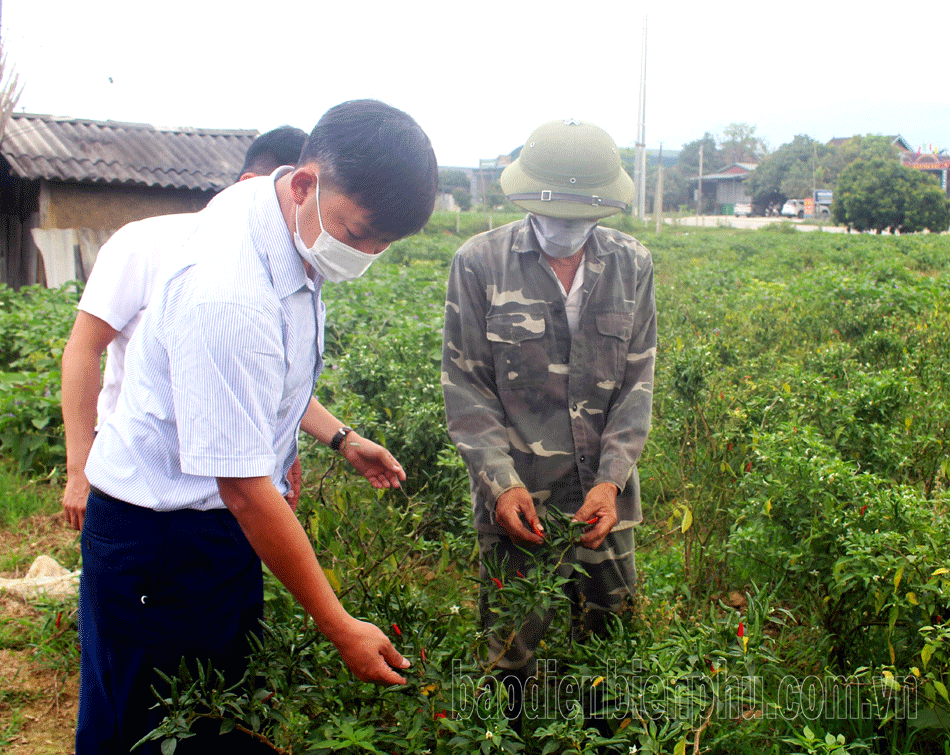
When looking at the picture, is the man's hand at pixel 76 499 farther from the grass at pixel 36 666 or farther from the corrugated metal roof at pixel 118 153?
the corrugated metal roof at pixel 118 153

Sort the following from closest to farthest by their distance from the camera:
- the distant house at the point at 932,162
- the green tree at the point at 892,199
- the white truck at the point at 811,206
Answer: the green tree at the point at 892,199 → the distant house at the point at 932,162 → the white truck at the point at 811,206

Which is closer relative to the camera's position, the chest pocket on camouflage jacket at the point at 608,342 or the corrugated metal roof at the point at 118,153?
the chest pocket on camouflage jacket at the point at 608,342

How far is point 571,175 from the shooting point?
231 cm

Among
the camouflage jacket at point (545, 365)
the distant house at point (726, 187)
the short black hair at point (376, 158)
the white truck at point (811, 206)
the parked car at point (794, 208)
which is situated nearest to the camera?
the short black hair at point (376, 158)

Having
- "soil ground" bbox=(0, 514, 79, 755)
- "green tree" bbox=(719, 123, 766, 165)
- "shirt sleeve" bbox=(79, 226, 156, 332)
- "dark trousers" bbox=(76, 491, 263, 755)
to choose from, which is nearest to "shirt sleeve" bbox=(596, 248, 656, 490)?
"dark trousers" bbox=(76, 491, 263, 755)

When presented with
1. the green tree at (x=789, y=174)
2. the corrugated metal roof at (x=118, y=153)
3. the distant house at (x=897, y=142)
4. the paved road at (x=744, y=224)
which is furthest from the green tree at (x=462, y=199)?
the corrugated metal roof at (x=118, y=153)

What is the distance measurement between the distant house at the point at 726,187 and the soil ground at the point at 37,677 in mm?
62460

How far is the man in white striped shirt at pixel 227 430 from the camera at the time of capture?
1.37 m

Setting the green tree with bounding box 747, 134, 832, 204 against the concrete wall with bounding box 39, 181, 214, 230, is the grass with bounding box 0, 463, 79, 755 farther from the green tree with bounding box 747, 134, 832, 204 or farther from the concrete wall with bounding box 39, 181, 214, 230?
the green tree with bounding box 747, 134, 832, 204

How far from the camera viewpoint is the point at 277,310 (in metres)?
1.44

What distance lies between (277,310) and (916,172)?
38.8 metres

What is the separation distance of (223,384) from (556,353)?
1.22 metres

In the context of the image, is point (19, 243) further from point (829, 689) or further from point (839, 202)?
point (839, 202)

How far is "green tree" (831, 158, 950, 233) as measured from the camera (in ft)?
109
